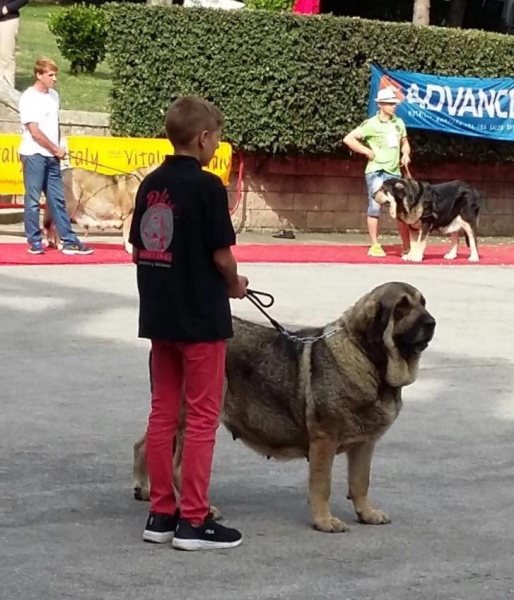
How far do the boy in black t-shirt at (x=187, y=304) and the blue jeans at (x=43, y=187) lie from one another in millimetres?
9475

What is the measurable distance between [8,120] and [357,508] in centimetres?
1462

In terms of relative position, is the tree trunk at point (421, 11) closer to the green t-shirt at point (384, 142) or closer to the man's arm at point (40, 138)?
the green t-shirt at point (384, 142)

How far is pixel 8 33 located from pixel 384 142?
7.35 meters

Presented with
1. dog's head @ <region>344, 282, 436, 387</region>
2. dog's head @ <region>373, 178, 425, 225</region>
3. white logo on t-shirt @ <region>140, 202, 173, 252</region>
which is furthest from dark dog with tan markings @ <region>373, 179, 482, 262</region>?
white logo on t-shirt @ <region>140, 202, 173, 252</region>

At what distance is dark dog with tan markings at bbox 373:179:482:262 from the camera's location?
16.6 m

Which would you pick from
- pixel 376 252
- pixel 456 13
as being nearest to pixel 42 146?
pixel 376 252

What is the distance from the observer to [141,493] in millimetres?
6152

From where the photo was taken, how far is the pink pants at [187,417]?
532cm

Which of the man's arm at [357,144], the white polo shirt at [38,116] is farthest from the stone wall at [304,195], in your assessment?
the white polo shirt at [38,116]

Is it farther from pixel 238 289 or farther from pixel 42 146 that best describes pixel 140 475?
pixel 42 146

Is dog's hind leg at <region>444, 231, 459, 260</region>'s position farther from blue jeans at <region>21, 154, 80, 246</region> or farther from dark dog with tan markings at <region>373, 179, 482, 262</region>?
blue jeans at <region>21, 154, 80, 246</region>

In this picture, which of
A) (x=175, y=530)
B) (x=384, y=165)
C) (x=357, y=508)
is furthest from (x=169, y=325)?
(x=384, y=165)

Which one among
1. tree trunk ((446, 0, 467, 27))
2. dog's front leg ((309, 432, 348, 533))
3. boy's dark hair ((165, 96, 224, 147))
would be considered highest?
tree trunk ((446, 0, 467, 27))

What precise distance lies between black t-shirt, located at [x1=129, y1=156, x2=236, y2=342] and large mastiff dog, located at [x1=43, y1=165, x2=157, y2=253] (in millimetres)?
10713
